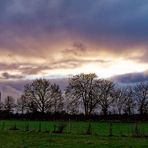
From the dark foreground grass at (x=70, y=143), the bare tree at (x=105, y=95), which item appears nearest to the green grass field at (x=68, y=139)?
the dark foreground grass at (x=70, y=143)

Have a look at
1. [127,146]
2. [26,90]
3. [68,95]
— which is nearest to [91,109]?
[68,95]

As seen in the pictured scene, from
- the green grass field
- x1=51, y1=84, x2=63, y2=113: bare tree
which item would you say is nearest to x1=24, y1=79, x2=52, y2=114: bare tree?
x1=51, y1=84, x2=63, y2=113: bare tree

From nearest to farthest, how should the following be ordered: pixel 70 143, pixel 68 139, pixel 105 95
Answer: pixel 70 143, pixel 68 139, pixel 105 95

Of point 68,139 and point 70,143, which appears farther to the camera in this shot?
point 68,139

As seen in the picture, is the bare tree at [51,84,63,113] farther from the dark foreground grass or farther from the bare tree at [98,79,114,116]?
the dark foreground grass

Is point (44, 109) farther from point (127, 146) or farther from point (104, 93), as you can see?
point (127, 146)

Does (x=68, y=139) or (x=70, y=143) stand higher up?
(x=68, y=139)

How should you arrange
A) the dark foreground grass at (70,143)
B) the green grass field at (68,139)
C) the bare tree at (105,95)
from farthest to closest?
the bare tree at (105,95) → the green grass field at (68,139) → the dark foreground grass at (70,143)

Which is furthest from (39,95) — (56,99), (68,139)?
(68,139)

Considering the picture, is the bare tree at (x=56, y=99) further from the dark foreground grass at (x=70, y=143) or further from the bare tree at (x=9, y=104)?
the dark foreground grass at (x=70, y=143)

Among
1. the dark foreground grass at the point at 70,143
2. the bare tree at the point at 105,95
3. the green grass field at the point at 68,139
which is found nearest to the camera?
the dark foreground grass at the point at 70,143

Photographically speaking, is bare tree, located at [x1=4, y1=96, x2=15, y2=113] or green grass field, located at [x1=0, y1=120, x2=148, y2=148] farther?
bare tree, located at [x1=4, y1=96, x2=15, y2=113]

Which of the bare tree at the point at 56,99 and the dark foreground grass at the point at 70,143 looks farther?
the bare tree at the point at 56,99

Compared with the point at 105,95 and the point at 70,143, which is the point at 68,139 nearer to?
the point at 70,143
